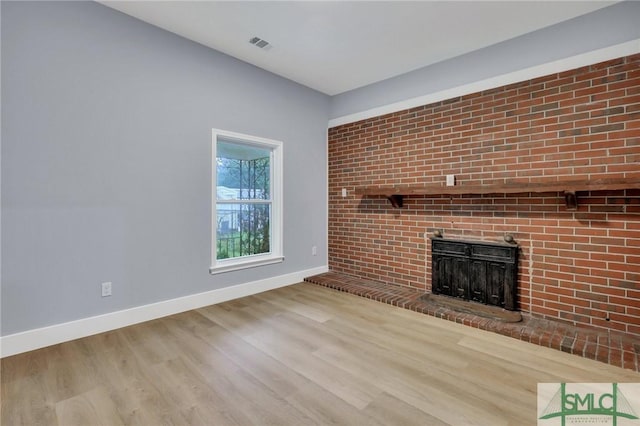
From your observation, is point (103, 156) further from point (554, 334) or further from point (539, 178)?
point (554, 334)

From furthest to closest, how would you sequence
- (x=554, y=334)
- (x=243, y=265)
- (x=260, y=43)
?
1. (x=243, y=265)
2. (x=260, y=43)
3. (x=554, y=334)

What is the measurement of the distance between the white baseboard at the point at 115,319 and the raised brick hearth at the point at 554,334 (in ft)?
5.26

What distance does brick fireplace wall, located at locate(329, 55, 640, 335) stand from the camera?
2.53 m

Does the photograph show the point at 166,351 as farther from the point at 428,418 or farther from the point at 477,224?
the point at 477,224

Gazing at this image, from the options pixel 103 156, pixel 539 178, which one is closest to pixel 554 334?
pixel 539 178

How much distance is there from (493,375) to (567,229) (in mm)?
1665

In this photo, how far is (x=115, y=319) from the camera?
8.90 ft

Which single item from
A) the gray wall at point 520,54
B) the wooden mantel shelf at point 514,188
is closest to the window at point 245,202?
the wooden mantel shelf at point 514,188

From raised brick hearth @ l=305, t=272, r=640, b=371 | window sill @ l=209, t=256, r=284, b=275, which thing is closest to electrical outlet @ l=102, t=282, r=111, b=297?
window sill @ l=209, t=256, r=284, b=275

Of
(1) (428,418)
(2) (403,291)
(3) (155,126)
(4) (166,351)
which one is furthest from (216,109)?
(1) (428,418)

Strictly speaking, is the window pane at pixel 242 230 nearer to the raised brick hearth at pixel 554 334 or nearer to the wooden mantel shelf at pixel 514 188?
the wooden mantel shelf at pixel 514 188

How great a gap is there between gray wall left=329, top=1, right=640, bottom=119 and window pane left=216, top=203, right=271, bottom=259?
7.23ft

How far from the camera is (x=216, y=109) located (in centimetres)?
343

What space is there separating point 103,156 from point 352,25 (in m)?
2.65
